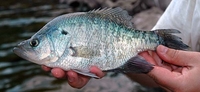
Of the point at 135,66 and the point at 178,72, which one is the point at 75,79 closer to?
the point at 135,66

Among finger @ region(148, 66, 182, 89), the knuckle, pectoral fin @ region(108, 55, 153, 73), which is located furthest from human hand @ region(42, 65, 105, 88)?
the knuckle

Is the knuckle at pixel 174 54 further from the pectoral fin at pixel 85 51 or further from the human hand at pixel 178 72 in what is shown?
the pectoral fin at pixel 85 51

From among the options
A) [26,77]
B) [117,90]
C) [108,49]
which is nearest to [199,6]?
[108,49]

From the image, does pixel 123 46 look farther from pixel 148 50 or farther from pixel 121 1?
pixel 121 1

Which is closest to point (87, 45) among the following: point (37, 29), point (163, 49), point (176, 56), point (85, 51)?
point (85, 51)

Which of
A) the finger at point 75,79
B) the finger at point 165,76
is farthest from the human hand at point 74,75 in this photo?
Result: the finger at point 165,76

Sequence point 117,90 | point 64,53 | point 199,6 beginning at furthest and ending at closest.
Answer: point 117,90
point 199,6
point 64,53

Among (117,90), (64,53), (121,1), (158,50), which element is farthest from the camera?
(121,1)
